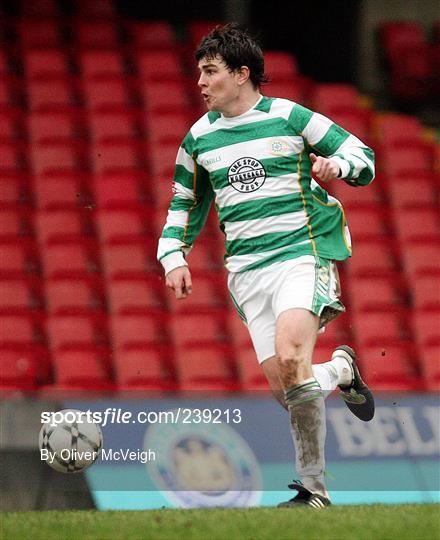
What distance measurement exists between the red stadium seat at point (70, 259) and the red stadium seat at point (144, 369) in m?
0.76

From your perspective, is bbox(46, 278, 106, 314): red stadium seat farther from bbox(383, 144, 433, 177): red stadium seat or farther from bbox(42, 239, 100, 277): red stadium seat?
bbox(383, 144, 433, 177): red stadium seat

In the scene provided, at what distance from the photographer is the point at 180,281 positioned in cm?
571

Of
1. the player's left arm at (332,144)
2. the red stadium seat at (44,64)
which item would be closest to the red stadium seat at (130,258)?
the red stadium seat at (44,64)

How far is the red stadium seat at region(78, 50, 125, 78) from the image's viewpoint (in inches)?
426

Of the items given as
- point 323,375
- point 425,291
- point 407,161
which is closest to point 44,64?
point 407,161

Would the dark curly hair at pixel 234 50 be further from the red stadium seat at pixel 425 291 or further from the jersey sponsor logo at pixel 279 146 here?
the red stadium seat at pixel 425 291

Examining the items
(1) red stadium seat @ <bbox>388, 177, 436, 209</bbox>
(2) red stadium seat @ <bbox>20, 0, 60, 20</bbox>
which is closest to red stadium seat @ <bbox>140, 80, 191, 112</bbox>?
(2) red stadium seat @ <bbox>20, 0, 60, 20</bbox>

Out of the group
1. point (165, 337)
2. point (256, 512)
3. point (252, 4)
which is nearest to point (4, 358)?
point (165, 337)

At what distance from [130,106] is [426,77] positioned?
10.6ft

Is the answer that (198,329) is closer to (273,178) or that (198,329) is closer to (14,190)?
(14,190)

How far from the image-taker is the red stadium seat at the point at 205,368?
29.9 ft

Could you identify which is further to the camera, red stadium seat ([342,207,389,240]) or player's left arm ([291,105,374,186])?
red stadium seat ([342,207,389,240])

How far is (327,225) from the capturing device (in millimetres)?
5672

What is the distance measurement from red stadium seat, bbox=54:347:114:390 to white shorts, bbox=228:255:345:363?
3.36m
